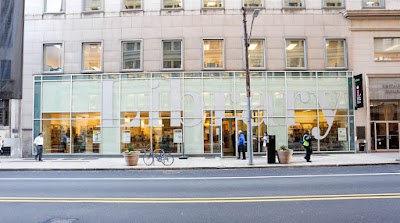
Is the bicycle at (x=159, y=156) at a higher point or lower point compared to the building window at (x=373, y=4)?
lower

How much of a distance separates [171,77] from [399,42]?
16.0 m

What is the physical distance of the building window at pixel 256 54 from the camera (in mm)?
22797

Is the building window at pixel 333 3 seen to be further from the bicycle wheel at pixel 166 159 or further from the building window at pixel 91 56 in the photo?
the building window at pixel 91 56

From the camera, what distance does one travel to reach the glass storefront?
22.1 metres

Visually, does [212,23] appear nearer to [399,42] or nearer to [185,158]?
[185,158]

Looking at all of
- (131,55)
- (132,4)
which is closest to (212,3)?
(132,4)

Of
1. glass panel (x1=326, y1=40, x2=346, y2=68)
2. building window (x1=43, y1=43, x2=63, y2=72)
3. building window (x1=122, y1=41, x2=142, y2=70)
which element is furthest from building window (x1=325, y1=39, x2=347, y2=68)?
building window (x1=43, y1=43, x2=63, y2=72)

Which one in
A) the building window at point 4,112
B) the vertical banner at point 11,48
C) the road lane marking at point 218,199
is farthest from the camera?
the building window at point 4,112

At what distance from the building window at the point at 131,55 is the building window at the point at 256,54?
25.0ft

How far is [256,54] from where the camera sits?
899 inches

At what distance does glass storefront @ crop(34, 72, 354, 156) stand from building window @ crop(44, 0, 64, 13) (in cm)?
514

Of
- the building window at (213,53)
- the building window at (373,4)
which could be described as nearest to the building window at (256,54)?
the building window at (213,53)

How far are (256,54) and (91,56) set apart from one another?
1144cm

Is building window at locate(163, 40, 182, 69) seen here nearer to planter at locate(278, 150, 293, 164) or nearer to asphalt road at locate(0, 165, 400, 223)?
planter at locate(278, 150, 293, 164)
